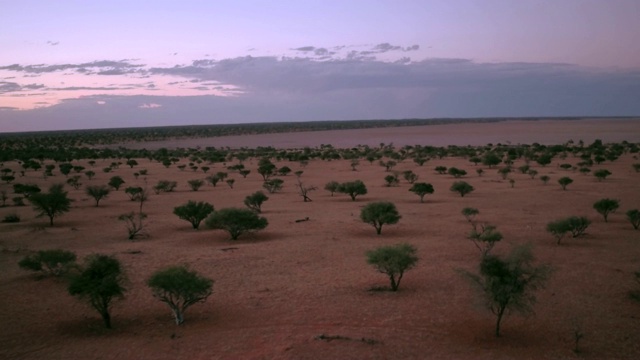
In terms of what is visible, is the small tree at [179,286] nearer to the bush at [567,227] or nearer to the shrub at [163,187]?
the bush at [567,227]

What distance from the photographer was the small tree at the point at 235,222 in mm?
24422

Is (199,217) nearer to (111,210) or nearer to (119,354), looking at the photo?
(111,210)

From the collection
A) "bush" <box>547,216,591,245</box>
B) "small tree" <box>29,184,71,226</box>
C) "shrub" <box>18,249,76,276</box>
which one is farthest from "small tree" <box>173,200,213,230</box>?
"bush" <box>547,216,591,245</box>

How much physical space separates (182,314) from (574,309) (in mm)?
10802

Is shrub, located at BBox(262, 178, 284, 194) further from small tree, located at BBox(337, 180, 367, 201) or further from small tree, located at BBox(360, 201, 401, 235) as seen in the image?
small tree, located at BBox(360, 201, 401, 235)

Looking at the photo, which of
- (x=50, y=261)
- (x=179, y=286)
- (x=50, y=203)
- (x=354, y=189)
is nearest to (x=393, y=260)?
(x=179, y=286)

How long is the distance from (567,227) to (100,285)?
18.5 meters

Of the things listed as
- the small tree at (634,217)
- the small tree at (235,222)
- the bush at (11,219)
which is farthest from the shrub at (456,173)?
the bush at (11,219)

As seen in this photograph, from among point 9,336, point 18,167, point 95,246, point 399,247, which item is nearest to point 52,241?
point 95,246

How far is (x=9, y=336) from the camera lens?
13.2m

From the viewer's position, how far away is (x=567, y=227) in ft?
73.4

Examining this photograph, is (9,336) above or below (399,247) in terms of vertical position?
below

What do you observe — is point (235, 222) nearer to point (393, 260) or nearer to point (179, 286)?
point (393, 260)

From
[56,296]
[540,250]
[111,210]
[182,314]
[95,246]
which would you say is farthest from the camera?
[111,210]
